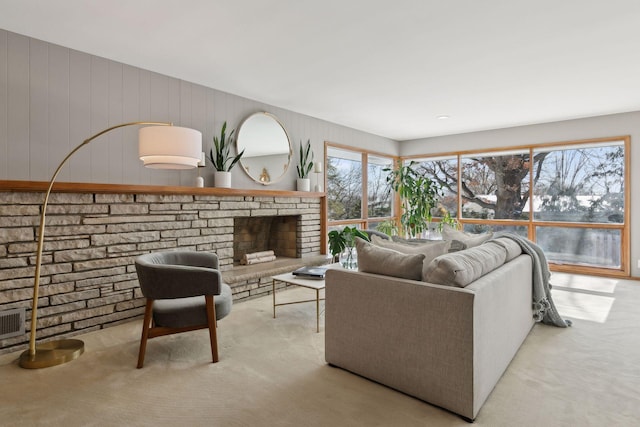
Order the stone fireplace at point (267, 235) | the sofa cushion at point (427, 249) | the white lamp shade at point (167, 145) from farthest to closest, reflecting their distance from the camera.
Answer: the stone fireplace at point (267, 235)
the sofa cushion at point (427, 249)
the white lamp shade at point (167, 145)

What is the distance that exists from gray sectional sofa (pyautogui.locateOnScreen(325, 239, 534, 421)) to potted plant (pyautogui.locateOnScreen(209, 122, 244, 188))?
203 centimetres

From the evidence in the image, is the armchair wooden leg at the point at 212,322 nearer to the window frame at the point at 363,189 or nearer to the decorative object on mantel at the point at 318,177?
the decorative object on mantel at the point at 318,177

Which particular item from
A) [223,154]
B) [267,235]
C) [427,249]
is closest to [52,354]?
[223,154]

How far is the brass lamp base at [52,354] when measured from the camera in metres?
2.44

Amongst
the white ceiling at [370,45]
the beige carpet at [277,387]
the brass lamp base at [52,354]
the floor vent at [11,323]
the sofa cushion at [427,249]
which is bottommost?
the beige carpet at [277,387]

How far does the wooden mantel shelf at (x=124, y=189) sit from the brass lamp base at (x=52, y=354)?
115 centimetres

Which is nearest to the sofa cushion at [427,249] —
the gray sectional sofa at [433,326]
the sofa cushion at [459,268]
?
the gray sectional sofa at [433,326]

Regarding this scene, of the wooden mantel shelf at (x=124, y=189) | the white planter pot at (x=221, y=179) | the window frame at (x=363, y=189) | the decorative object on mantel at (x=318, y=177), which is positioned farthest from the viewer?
the window frame at (x=363, y=189)

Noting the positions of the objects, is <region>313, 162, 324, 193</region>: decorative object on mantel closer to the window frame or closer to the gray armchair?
the window frame

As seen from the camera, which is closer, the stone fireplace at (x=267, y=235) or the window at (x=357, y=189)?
the stone fireplace at (x=267, y=235)

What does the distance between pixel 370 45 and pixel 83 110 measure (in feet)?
7.96

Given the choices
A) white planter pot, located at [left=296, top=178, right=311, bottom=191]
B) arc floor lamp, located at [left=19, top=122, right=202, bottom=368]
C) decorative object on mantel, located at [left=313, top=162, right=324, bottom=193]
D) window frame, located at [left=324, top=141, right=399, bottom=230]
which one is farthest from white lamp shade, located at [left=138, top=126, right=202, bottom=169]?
window frame, located at [left=324, top=141, right=399, bottom=230]

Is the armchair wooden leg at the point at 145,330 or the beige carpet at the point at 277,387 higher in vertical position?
the armchair wooden leg at the point at 145,330

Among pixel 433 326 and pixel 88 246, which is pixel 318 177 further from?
pixel 433 326
